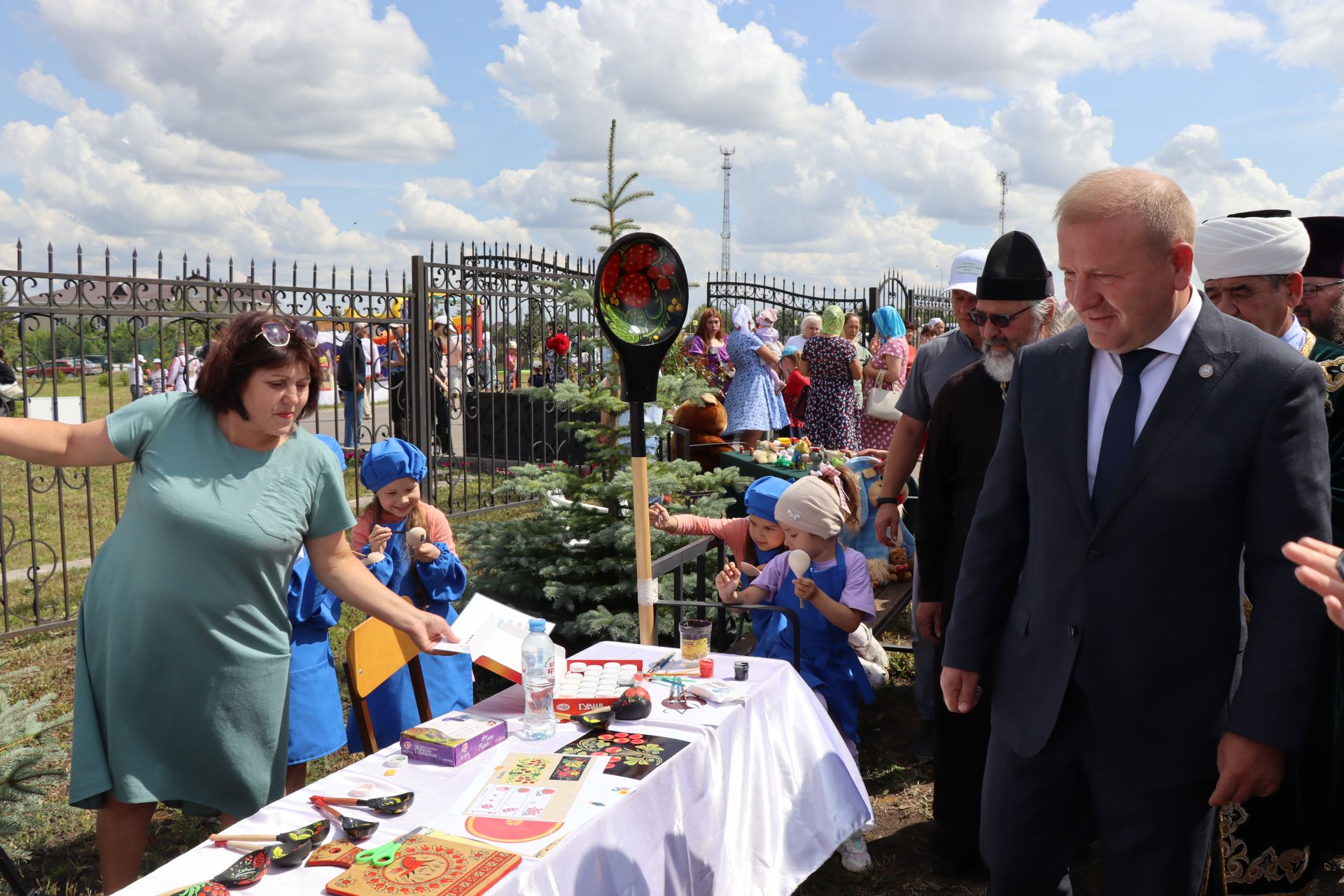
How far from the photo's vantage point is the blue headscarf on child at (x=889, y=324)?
8305 mm

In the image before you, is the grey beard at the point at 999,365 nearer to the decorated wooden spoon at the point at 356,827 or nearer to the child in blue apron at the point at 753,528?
the child in blue apron at the point at 753,528

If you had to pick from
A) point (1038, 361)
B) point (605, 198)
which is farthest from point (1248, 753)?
point (605, 198)

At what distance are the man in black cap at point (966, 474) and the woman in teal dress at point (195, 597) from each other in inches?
67.6

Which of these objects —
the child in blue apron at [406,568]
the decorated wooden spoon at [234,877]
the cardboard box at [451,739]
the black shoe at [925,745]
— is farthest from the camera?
the black shoe at [925,745]

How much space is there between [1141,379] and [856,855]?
7.48 feet

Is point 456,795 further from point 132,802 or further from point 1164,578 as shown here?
point 1164,578

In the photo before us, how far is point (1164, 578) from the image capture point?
1.94 m

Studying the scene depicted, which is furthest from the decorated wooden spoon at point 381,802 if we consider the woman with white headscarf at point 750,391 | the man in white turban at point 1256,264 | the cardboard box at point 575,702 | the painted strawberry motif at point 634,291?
the woman with white headscarf at point 750,391

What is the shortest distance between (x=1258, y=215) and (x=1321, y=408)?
46.8 inches

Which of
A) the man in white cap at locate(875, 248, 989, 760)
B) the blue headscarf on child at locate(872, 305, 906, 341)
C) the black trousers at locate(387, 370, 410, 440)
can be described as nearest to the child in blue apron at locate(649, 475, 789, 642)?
the man in white cap at locate(875, 248, 989, 760)

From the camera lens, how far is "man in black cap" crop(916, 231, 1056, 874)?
10.6 feet

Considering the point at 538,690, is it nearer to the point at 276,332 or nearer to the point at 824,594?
the point at 276,332

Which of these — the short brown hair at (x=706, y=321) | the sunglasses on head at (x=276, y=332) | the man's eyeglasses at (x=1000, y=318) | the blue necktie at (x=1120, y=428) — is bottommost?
the blue necktie at (x=1120, y=428)

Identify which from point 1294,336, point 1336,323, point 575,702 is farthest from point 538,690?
point 1336,323
